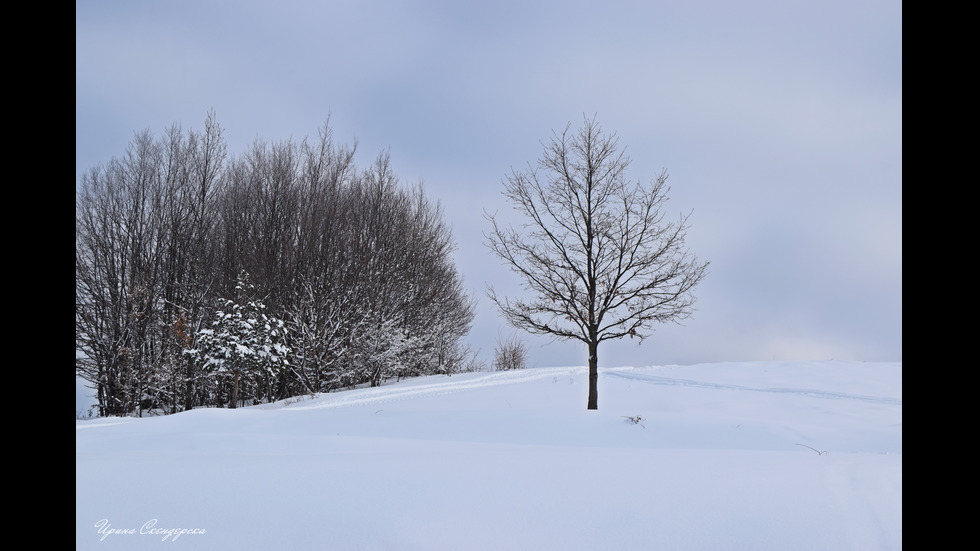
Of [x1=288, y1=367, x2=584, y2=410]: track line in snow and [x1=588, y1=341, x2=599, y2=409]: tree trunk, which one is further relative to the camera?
[x1=288, y1=367, x2=584, y2=410]: track line in snow

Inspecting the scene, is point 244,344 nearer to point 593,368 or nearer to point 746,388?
point 593,368

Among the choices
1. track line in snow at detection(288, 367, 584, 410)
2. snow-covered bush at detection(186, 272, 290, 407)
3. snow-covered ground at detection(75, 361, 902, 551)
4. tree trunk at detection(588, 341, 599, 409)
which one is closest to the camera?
snow-covered ground at detection(75, 361, 902, 551)

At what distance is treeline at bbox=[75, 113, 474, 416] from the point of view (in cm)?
1972

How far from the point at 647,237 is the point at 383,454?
318 inches

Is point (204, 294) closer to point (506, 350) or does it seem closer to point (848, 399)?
point (506, 350)


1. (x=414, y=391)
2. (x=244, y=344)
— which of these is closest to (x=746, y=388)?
(x=414, y=391)

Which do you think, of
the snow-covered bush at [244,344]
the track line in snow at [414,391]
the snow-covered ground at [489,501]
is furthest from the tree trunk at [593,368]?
the snow-covered bush at [244,344]

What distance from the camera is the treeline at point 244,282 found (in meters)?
19.7

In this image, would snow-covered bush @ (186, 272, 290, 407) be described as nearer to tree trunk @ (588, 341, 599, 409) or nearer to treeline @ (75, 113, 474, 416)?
treeline @ (75, 113, 474, 416)

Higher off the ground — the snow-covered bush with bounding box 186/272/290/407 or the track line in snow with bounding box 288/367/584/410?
the snow-covered bush with bounding box 186/272/290/407

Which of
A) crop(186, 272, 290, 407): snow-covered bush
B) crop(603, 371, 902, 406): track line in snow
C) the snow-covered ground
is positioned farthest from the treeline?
the snow-covered ground
